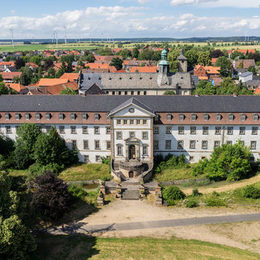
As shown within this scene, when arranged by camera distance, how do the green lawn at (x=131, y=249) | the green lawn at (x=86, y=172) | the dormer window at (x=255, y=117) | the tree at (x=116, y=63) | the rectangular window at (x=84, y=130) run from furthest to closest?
the tree at (x=116, y=63) < the rectangular window at (x=84, y=130) < the dormer window at (x=255, y=117) < the green lawn at (x=86, y=172) < the green lawn at (x=131, y=249)

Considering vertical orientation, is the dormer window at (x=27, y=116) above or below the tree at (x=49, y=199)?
above

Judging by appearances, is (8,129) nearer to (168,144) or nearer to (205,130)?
(168,144)

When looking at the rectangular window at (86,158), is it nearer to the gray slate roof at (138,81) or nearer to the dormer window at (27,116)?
the dormer window at (27,116)

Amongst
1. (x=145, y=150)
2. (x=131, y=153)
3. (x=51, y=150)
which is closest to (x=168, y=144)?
(x=145, y=150)

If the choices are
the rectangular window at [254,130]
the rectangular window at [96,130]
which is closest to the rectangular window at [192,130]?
the rectangular window at [254,130]

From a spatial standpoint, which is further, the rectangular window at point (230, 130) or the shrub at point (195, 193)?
the rectangular window at point (230, 130)

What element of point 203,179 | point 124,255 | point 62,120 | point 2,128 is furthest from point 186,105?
point 2,128
